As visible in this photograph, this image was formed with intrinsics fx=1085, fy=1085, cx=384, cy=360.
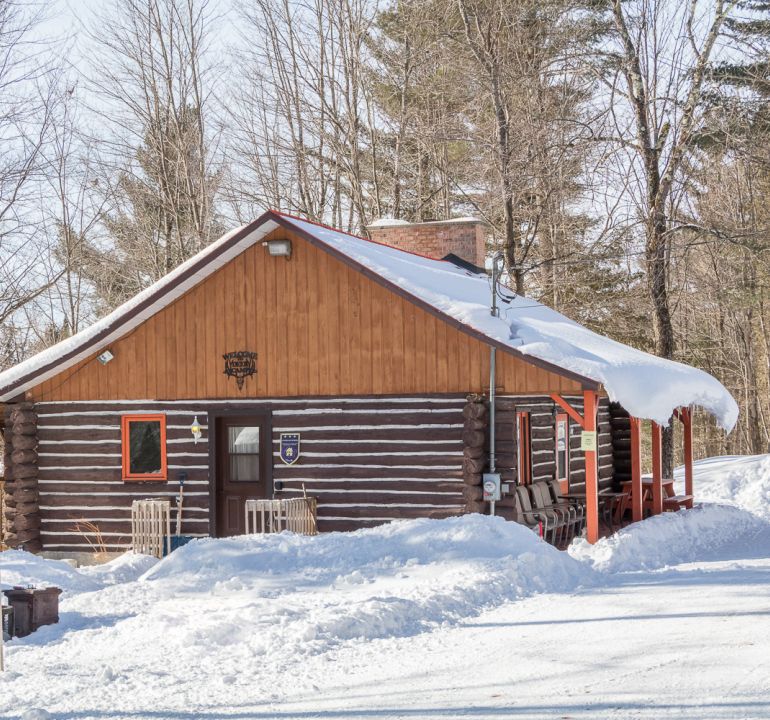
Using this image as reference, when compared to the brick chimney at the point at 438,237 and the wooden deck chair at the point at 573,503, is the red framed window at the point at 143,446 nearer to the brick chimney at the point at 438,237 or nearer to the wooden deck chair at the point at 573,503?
the wooden deck chair at the point at 573,503

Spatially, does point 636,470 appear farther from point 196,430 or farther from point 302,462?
point 196,430

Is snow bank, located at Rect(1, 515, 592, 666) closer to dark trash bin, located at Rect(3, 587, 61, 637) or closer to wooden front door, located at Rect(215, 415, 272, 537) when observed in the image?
dark trash bin, located at Rect(3, 587, 61, 637)

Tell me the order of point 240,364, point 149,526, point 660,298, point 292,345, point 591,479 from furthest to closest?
point 660,298, point 240,364, point 149,526, point 292,345, point 591,479

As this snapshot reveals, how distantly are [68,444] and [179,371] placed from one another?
239cm

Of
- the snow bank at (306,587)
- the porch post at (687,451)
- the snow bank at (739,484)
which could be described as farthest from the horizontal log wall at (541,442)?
the snow bank at (306,587)

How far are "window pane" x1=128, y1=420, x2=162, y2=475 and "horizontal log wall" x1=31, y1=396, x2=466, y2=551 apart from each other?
21cm

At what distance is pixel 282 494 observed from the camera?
57.3ft

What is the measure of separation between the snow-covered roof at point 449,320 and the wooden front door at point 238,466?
2379mm

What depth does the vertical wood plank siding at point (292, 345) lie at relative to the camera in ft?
54.3

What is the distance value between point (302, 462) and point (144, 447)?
2816 millimetres

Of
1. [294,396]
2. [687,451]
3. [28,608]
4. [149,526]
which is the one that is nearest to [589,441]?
[294,396]

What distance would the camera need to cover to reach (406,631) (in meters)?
9.66

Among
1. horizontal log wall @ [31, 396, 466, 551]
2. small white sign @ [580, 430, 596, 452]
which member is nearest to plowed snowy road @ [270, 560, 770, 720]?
small white sign @ [580, 430, 596, 452]

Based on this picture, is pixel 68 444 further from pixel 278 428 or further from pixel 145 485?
pixel 278 428
